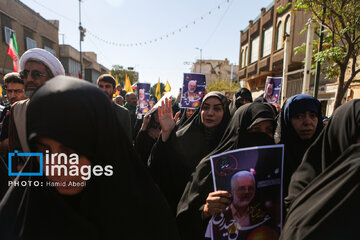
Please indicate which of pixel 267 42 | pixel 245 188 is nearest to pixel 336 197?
pixel 245 188

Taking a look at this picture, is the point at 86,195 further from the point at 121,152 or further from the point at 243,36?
the point at 243,36

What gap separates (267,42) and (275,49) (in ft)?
7.03

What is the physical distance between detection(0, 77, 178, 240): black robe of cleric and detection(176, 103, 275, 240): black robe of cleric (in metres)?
0.54

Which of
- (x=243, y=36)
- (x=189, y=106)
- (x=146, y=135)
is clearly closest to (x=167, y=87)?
(x=189, y=106)

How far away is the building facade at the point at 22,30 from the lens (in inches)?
564

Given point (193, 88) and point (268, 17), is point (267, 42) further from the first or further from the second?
point (193, 88)

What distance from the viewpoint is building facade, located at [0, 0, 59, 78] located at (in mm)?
14337

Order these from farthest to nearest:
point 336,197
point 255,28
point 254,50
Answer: point 254,50, point 255,28, point 336,197

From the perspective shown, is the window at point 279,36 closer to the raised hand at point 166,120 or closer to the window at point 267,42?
the window at point 267,42

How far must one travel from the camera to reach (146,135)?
293cm

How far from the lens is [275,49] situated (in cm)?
1642

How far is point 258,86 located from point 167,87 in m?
16.4

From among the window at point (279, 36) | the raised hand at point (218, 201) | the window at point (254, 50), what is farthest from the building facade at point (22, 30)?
the window at point (254, 50)

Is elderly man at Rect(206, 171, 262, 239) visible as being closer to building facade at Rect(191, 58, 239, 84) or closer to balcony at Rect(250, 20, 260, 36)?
balcony at Rect(250, 20, 260, 36)
